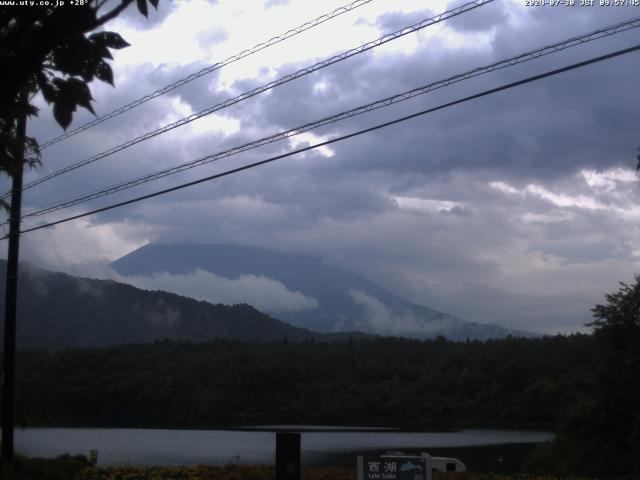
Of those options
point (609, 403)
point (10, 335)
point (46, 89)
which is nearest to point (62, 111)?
point (46, 89)

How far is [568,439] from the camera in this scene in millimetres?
35281

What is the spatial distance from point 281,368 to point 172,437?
31695 mm

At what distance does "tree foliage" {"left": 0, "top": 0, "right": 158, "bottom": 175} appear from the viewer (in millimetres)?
4754

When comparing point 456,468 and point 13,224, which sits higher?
point 13,224

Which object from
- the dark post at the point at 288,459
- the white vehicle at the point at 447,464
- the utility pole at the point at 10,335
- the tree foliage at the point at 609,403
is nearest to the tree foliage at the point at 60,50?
the dark post at the point at 288,459

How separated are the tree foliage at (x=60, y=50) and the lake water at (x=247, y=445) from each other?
112 ft

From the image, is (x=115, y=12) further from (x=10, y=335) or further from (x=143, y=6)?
(x=10, y=335)

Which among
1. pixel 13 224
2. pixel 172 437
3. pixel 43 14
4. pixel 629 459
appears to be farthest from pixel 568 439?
pixel 172 437

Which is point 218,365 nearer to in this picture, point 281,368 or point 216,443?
point 281,368

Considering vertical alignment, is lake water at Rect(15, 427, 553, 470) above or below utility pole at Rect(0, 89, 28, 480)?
below

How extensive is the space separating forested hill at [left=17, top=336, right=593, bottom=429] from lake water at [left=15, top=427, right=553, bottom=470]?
31.5 ft

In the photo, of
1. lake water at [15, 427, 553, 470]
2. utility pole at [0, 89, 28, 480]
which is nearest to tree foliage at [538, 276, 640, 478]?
lake water at [15, 427, 553, 470]

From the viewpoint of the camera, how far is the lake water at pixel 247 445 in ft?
142

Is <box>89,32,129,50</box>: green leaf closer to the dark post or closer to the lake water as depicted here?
the dark post
